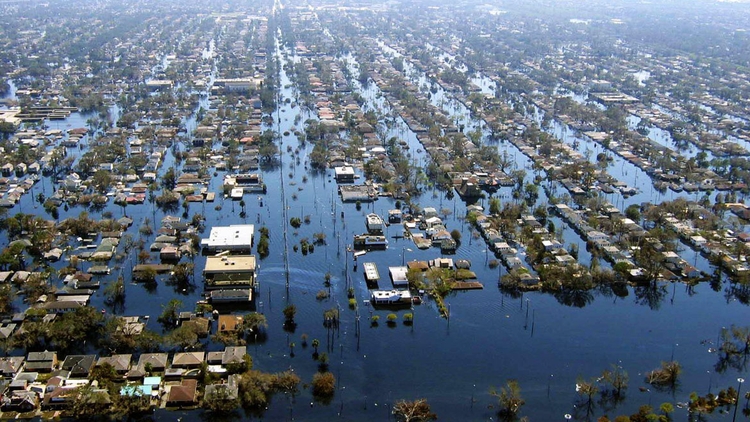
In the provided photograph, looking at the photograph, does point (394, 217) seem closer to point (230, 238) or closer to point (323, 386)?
point (230, 238)

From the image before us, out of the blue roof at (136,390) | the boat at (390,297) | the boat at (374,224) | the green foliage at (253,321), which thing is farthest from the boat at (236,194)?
the blue roof at (136,390)

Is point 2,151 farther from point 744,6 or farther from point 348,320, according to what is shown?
point 744,6

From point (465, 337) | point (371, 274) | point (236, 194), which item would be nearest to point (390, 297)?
point (371, 274)

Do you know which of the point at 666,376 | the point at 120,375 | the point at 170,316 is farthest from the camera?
the point at 170,316

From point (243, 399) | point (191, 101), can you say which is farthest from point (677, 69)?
point (243, 399)

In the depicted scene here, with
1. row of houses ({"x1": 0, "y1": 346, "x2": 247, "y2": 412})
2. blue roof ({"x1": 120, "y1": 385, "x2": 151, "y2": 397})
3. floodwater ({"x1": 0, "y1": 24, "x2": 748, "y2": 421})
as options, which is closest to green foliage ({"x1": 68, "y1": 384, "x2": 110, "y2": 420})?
row of houses ({"x1": 0, "y1": 346, "x2": 247, "y2": 412})

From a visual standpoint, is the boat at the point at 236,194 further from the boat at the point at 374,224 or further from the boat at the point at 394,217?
the boat at the point at 394,217
